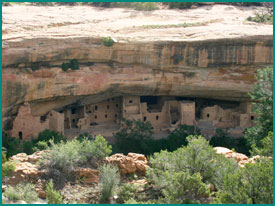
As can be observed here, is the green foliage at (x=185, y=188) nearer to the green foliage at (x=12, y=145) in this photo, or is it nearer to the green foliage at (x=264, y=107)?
the green foliage at (x=264, y=107)

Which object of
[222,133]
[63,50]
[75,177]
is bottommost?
[222,133]

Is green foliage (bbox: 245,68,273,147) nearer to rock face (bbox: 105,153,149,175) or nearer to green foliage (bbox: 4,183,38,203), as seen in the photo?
rock face (bbox: 105,153,149,175)

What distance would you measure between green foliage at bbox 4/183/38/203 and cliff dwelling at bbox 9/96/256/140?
12220 mm

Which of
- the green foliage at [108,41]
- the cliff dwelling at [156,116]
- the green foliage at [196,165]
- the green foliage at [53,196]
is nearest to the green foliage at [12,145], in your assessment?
the cliff dwelling at [156,116]

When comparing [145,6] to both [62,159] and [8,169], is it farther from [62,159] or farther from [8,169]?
[8,169]

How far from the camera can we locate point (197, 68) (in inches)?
1028

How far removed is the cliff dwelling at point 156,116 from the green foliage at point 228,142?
480 mm

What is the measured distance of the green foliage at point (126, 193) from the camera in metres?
14.6

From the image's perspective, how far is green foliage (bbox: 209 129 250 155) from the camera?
26.4m

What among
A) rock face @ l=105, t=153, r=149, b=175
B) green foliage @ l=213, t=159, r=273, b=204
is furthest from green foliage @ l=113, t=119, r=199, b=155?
green foliage @ l=213, t=159, r=273, b=204

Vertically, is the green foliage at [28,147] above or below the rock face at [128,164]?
below

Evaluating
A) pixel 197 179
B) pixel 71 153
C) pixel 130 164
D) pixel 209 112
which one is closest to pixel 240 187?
pixel 197 179

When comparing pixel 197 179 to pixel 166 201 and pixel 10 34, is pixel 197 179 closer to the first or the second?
pixel 166 201

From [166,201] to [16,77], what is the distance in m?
12.1
